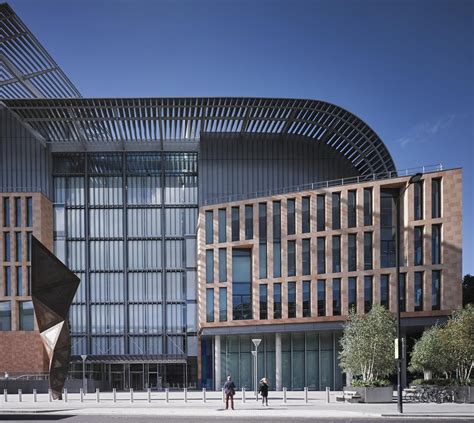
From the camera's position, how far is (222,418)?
878 inches

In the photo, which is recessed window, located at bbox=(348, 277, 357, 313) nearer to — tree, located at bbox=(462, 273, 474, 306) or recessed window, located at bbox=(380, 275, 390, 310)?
recessed window, located at bbox=(380, 275, 390, 310)

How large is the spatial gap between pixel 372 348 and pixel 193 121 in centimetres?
2968

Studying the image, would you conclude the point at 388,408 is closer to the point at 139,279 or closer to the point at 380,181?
the point at 380,181

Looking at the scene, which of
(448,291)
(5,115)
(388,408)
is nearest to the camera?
(388,408)

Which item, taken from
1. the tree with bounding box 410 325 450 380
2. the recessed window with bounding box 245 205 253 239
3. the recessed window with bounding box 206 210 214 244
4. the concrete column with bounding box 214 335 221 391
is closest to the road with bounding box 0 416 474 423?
the tree with bounding box 410 325 450 380

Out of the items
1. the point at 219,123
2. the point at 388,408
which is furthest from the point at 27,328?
the point at 388,408

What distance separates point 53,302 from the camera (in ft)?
104

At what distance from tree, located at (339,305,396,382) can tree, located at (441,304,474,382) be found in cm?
312

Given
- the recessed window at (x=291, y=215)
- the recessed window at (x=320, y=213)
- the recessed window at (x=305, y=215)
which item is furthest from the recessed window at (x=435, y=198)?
the recessed window at (x=291, y=215)

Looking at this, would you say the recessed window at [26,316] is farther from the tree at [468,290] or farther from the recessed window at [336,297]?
the tree at [468,290]

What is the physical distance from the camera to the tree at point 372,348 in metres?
32.3

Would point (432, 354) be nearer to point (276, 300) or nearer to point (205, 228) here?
point (276, 300)

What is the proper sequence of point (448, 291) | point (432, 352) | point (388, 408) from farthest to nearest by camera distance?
point (448, 291)
point (432, 352)
point (388, 408)

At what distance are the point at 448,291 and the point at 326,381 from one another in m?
12.3
